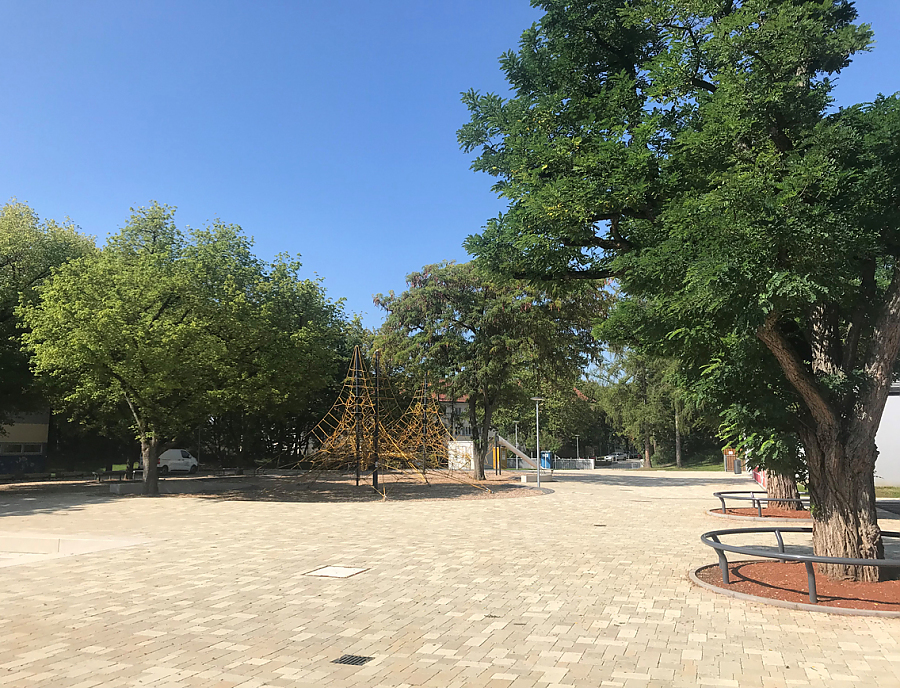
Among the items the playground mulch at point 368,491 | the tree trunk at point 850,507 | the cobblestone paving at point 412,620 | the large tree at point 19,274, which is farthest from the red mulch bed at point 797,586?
the large tree at point 19,274

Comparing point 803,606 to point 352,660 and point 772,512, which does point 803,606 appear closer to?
point 352,660

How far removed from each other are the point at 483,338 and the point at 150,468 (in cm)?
1654

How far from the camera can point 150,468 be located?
26422mm

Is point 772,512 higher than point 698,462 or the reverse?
higher

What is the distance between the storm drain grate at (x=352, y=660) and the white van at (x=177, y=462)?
41940 mm

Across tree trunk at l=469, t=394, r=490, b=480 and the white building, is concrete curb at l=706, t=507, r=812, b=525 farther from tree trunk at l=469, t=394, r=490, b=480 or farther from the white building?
tree trunk at l=469, t=394, r=490, b=480

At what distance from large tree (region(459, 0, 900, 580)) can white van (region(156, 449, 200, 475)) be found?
40.6m

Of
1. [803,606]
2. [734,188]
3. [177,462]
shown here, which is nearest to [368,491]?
[803,606]

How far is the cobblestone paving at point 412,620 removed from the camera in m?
5.57

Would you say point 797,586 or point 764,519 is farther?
point 764,519

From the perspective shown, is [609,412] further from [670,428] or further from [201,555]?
[201,555]

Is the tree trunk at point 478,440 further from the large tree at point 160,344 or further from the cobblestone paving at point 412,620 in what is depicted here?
the cobblestone paving at point 412,620

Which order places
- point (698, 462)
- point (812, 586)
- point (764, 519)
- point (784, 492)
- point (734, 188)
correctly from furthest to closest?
point (698, 462) → point (784, 492) → point (764, 519) → point (812, 586) → point (734, 188)

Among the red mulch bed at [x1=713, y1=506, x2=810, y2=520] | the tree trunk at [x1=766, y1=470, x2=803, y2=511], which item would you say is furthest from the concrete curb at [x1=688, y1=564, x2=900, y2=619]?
the tree trunk at [x1=766, y1=470, x2=803, y2=511]
